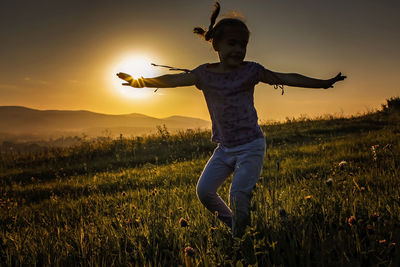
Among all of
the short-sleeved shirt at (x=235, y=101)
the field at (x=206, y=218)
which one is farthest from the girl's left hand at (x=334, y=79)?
the field at (x=206, y=218)

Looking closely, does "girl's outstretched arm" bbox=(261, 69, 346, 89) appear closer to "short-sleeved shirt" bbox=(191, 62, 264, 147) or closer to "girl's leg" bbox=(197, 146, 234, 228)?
"short-sleeved shirt" bbox=(191, 62, 264, 147)

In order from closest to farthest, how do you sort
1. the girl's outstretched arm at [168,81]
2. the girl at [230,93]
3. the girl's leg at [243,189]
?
the girl's leg at [243,189] → the girl at [230,93] → the girl's outstretched arm at [168,81]

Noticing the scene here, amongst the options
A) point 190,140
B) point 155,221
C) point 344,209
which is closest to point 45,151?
point 190,140

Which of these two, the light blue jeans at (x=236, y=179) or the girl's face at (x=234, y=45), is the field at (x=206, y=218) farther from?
the girl's face at (x=234, y=45)

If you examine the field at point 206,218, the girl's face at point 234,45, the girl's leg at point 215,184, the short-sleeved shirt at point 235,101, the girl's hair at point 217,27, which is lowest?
the field at point 206,218

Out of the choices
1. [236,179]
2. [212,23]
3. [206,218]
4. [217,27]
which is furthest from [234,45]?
[206,218]

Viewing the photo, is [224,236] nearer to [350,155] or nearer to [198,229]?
[198,229]

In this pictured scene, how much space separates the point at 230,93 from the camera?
10.5ft

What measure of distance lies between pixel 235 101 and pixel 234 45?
606mm

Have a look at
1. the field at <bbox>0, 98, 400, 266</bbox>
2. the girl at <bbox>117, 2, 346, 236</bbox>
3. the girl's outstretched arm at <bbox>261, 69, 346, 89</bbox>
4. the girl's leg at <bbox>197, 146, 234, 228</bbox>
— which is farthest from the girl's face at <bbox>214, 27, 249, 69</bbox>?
the field at <bbox>0, 98, 400, 266</bbox>

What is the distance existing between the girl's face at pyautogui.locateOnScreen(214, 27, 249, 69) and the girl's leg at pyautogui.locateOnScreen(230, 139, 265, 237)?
1039 millimetres

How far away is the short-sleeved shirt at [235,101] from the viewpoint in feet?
10.5

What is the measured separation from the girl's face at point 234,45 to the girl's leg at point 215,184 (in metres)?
1.03

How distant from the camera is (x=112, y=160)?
10430 millimetres
